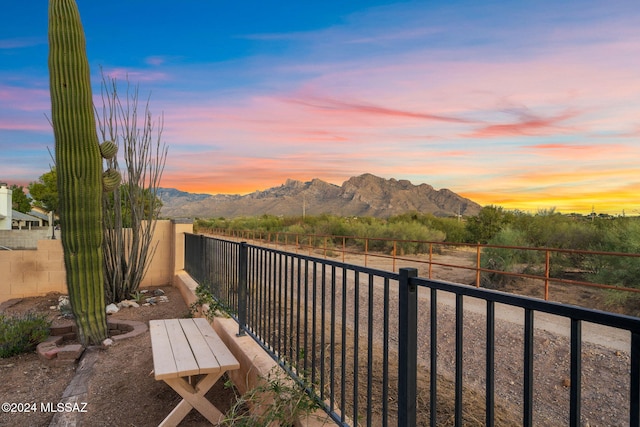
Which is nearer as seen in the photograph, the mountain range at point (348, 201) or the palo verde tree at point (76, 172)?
the palo verde tree at point (76, 172)

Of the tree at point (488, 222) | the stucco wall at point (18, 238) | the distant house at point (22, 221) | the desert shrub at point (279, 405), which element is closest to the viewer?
the desert shrub at point (279, 405)

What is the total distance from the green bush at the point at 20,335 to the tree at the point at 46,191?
42080 mm

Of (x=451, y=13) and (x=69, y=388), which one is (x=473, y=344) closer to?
(x=69, y=388)

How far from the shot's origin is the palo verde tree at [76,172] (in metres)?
5.83

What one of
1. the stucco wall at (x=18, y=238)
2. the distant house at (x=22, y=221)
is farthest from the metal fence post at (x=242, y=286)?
the distant house at (x=22, y=221)

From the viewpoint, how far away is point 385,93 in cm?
1567

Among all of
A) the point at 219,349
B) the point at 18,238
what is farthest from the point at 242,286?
the point at 18,238

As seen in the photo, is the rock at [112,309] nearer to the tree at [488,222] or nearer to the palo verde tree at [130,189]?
the palo verde tree at [130,189]

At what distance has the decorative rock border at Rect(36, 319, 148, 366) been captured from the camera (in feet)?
17.5

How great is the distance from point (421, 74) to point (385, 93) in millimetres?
2598

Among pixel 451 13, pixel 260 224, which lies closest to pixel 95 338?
pixel 451 13

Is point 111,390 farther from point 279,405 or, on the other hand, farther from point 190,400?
point 279,405

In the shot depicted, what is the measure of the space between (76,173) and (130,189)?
11.6 feet

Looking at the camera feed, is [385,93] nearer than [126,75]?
No
